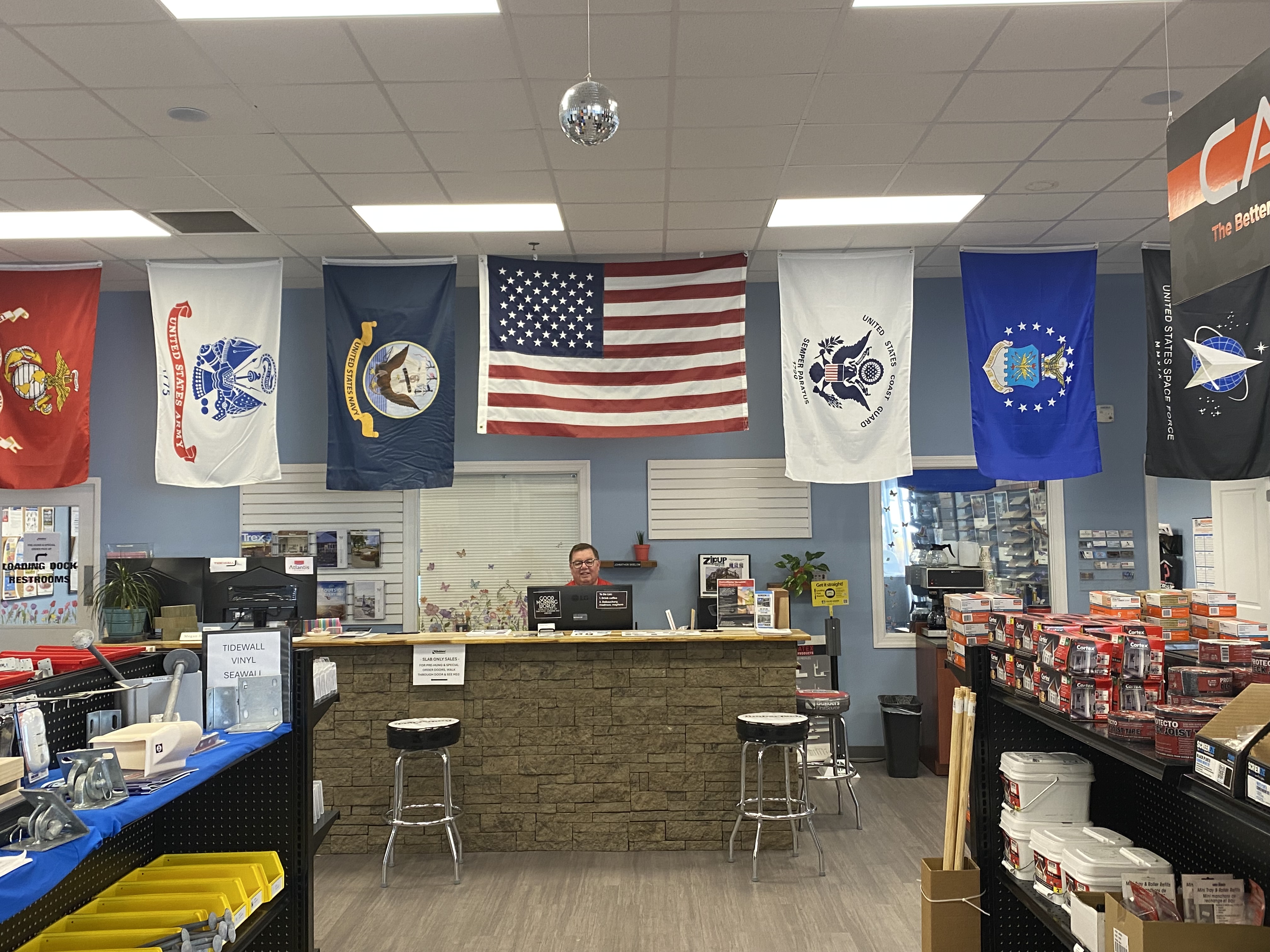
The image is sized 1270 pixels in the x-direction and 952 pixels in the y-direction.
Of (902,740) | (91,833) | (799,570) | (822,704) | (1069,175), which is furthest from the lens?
(799,570)

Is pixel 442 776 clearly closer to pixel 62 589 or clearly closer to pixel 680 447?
pixel 680 447

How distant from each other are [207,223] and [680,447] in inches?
143

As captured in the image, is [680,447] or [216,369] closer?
[216,369]

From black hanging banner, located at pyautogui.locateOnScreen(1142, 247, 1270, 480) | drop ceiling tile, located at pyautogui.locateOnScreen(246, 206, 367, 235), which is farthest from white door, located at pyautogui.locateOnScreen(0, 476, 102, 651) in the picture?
black hanging banner, located at pyautogui.locateOnScreen(1142, 247, 1270, 480)

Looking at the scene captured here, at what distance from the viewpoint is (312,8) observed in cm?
346

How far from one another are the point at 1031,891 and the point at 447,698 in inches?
131

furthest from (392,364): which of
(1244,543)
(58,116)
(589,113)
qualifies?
(1244,543)

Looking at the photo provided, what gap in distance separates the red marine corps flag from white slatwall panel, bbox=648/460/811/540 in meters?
4.08

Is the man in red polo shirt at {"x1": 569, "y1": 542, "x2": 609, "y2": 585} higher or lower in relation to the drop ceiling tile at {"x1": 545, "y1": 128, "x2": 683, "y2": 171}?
lower

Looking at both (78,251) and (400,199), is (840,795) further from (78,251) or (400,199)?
(78,251)

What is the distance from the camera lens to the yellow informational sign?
23.6 ft

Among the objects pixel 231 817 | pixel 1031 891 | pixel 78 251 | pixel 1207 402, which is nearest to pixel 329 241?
pixel 78 251

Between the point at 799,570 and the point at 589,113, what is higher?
the point at 589,113

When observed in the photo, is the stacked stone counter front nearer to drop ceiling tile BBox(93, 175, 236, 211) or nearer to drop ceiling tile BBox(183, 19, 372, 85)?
drop ceiling tile BBox(93, 175, 236, 211)
